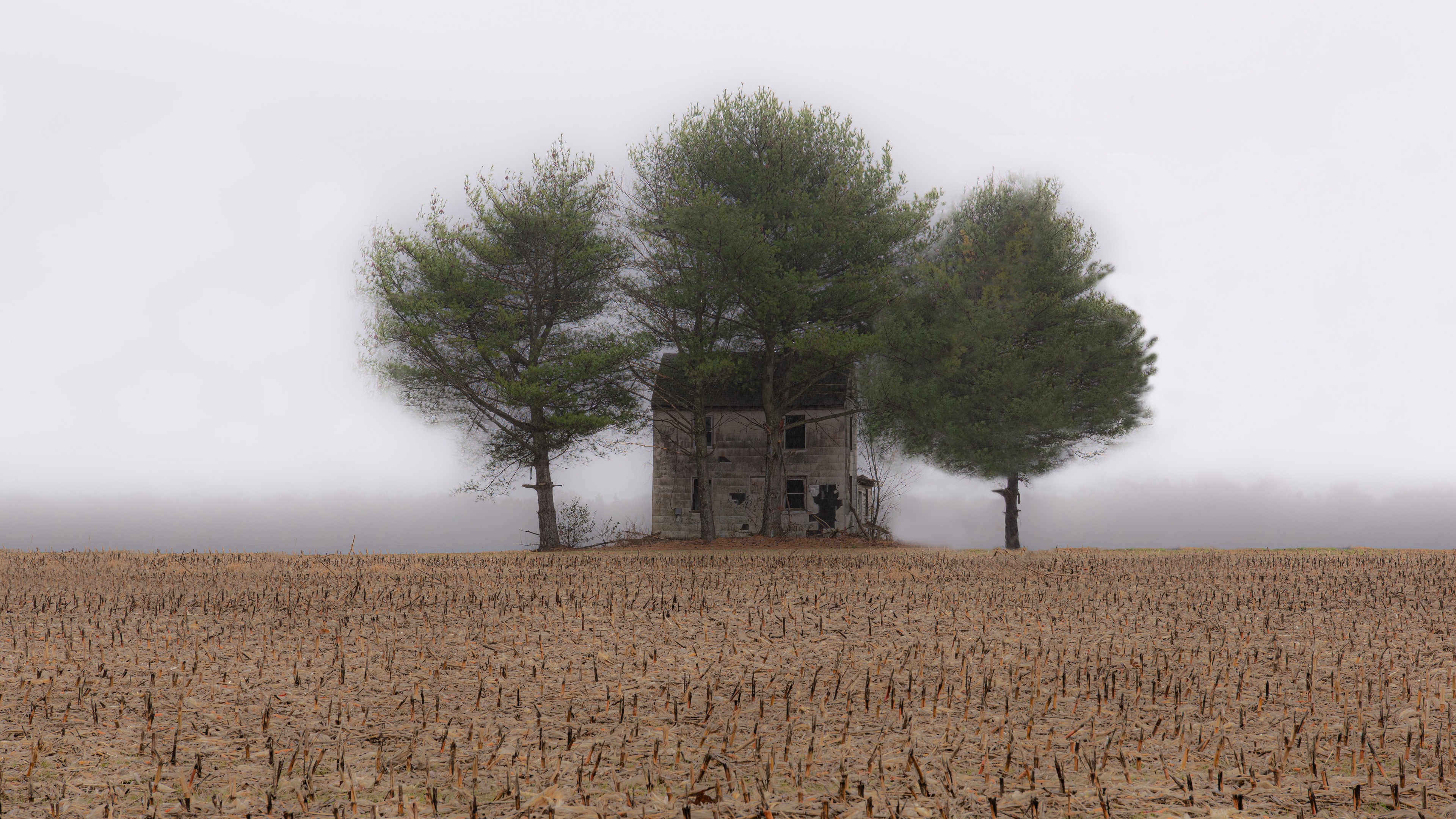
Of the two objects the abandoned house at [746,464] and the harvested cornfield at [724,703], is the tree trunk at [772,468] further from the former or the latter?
the harvested cornfield at [724,703]

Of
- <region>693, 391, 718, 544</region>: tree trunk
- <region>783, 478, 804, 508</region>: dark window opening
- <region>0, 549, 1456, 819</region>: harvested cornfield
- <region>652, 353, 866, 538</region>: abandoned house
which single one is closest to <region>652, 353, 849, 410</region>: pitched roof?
<region>652, 353, 866, 538</region>: abandoned house

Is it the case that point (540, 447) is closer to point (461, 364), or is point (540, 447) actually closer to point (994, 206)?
point (461, 364)

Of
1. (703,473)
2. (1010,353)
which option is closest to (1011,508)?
(1010,353)

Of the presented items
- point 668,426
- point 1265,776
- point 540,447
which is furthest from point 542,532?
point 1265,776

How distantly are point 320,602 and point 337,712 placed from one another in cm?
612

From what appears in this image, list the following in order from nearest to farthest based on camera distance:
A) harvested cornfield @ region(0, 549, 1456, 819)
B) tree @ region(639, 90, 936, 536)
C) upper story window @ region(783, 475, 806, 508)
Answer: harvested cornfield @ region(0, 549, 1456, 819), tree @ region(639, 90, 936, 536), upper story window @ region(783, 475, 806, 508)

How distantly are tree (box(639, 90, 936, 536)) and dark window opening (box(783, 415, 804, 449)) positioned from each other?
1.43 meters

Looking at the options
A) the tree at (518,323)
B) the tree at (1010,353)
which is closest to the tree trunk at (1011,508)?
the tree at (1010,353)

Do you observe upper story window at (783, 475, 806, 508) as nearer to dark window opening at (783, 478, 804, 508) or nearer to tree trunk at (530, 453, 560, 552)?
dark window opening at (783, 478, 804, 508)

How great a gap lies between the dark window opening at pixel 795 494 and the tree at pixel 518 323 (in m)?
5.86

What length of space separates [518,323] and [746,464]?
8771 mm

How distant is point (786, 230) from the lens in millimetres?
27000

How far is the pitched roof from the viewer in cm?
3012

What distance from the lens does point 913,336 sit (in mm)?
26922
